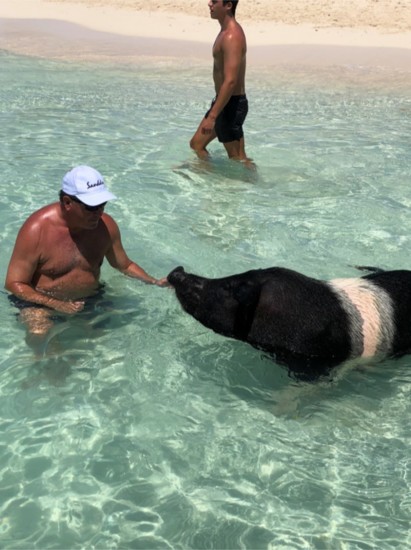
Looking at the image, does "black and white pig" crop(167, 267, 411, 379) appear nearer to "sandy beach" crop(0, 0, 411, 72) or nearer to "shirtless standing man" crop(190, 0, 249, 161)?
"shirtless standing man" crop(190, 0, 249, 161)

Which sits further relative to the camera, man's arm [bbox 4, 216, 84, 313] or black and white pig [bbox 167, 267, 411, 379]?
man's arm [bbox 4, 216, 84, 313]

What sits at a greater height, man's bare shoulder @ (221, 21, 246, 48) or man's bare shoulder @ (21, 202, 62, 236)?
man's bare shoulder @ (221, 21, 246, 48)

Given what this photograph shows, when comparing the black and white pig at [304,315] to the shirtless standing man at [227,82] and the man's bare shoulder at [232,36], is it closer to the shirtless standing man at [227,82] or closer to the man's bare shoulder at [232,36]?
the shirtless standing man at [227,82]

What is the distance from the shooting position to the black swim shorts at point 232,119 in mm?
8352

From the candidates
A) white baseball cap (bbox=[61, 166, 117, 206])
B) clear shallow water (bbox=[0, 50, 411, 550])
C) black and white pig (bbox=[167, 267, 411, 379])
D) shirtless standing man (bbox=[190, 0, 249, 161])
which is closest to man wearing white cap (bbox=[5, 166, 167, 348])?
white baseball cap (bbox=[61, 166, 117, 206])

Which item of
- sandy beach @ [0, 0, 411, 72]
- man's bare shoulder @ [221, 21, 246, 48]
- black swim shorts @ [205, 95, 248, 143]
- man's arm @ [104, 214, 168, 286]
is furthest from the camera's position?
sandy beach @ [0, 0, 411, 72]

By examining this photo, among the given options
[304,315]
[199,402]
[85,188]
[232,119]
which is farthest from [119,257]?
[232,119]

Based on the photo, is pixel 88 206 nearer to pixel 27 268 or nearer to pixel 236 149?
pixel 27 268

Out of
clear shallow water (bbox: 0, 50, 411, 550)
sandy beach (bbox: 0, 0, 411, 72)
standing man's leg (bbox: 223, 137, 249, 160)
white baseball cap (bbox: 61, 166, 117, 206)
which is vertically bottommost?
clear shallow water (bbox: 0, 50, 411, 550)

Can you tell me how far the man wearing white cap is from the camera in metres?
4.52

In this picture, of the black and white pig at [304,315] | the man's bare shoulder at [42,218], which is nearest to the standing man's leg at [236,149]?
the man's bare shoulder at [42,218]

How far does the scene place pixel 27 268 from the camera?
4703mm

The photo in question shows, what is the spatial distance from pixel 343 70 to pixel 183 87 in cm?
541

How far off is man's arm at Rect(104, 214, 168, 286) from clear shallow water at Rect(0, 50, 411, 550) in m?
0.35
